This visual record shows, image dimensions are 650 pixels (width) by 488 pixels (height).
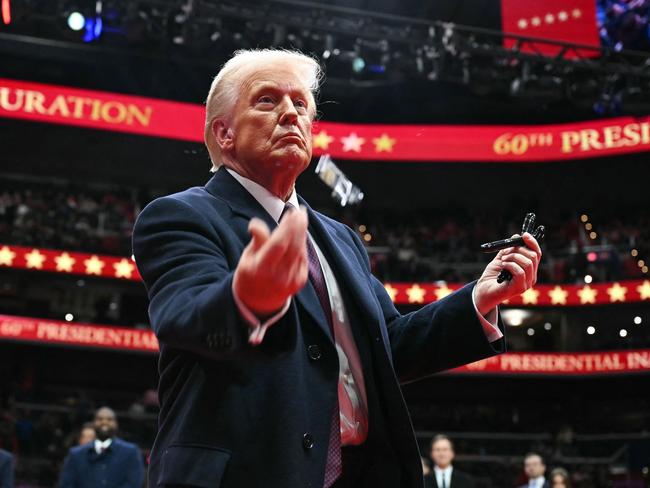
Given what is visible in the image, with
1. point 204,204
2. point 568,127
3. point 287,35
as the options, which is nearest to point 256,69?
point 204,204

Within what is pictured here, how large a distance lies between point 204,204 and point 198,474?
516 mm

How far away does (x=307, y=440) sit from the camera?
137cm

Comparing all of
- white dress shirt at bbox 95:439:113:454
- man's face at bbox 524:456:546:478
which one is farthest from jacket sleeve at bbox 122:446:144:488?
man's face at bbox 524:456:546:478

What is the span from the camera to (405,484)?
1.54 m

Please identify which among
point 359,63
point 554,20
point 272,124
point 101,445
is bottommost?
point 272,124

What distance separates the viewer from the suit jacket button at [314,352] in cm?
145

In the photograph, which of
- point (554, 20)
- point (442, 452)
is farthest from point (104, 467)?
point (554, 20)

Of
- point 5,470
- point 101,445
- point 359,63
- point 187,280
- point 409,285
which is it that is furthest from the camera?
point 409,285

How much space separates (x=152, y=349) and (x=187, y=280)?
46.8 ft

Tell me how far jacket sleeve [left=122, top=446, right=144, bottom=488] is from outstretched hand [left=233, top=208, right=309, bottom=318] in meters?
5.42

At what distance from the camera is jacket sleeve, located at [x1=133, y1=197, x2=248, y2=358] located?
1217 millimetres

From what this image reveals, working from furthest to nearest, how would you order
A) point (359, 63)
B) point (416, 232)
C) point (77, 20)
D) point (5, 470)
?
point (416, 232) < point (359, 63) < point (77, 20) < point (5, 470)

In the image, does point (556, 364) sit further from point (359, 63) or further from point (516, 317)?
point (359, 63)

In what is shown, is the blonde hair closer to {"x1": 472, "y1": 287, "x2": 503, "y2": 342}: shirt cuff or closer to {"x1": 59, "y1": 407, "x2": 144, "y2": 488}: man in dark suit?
{"x1": 472, "y1": 287, "x2": 503, "y2": 342}: shirt cuff
